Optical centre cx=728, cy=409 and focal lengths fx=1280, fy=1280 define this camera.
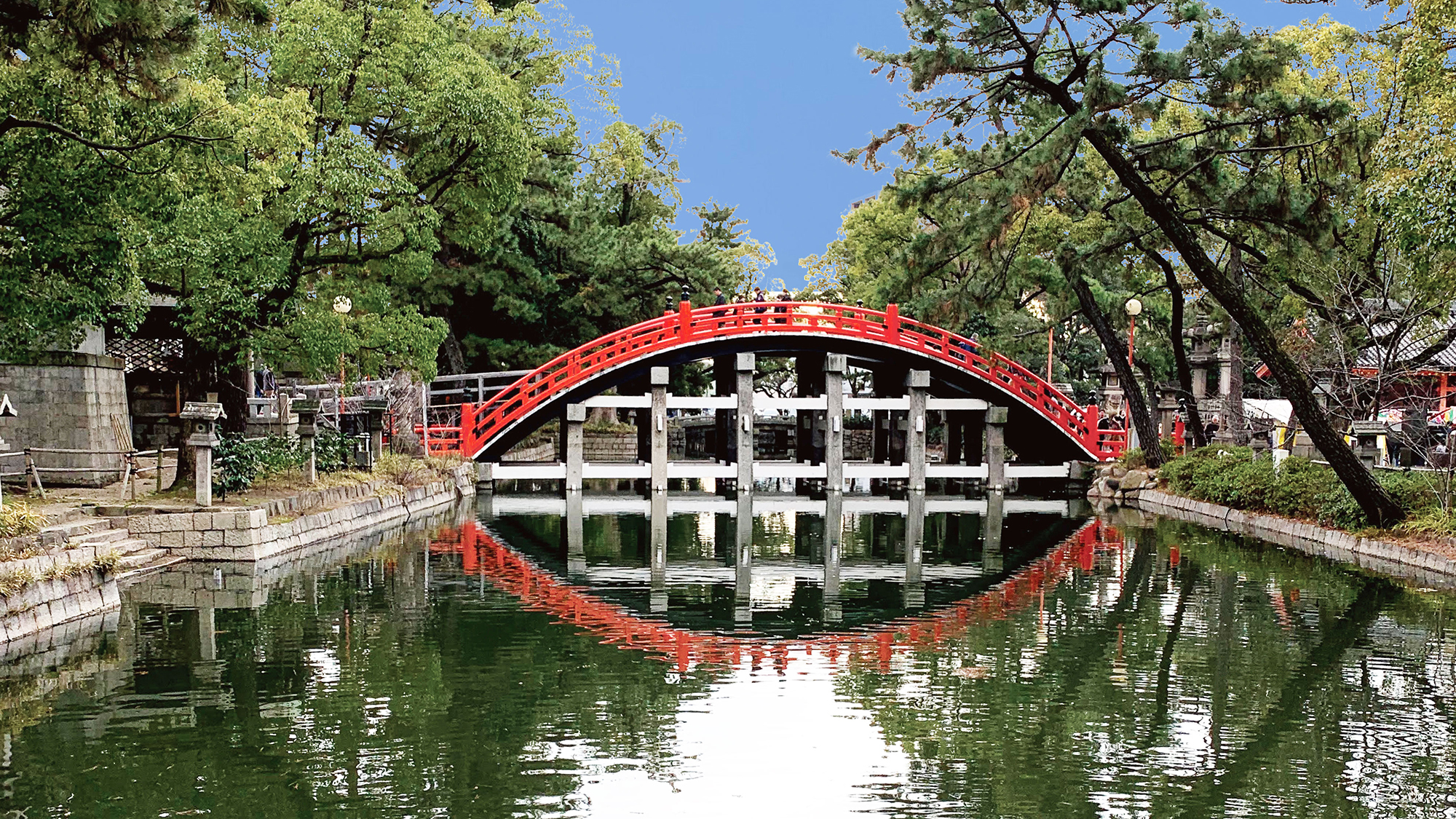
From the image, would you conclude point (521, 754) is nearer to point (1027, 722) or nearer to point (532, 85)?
point (1027, 722)

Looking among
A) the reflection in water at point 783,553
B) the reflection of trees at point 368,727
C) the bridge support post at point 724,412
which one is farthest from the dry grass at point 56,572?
the bridge support post at point 724,412

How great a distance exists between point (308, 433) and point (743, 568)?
7346 mm

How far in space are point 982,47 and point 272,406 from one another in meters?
12.9

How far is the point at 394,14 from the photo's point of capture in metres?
19.9

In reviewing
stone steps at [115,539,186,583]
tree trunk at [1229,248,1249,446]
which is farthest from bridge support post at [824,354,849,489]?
stone steps at [115,539,186,583]

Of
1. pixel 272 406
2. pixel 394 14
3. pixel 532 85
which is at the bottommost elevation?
pixel 272 406

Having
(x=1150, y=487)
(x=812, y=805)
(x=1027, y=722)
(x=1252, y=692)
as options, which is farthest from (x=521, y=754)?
(x=1150, y=487)

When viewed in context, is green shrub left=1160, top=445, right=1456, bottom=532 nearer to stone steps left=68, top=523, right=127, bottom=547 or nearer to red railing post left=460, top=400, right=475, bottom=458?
red railing post left=460, top=400, right=475, bottom=458

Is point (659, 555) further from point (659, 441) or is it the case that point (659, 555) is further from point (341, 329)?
point (659, 441)

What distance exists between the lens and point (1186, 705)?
9930 mm

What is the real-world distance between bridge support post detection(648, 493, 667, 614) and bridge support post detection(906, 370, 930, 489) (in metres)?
5.99

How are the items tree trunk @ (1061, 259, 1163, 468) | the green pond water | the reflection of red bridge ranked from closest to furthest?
1. the green pond water
2. the reflection of red bridge
3. tree trunk @ (1061, 259, 1163, 468)

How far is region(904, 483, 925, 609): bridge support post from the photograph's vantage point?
15453mm

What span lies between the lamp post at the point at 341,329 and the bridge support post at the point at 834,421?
35.1 ft
